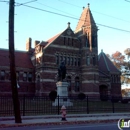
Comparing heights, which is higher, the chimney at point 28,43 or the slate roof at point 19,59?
the chimney at point 28,43

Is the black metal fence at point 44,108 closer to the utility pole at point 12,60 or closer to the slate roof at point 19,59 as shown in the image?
the utility pole at point 12,60

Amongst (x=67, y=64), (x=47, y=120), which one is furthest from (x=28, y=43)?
(x=47, y=120)

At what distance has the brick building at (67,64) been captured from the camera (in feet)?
147

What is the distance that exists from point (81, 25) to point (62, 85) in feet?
88.0

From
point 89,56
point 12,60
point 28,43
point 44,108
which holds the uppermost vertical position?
point 28,43

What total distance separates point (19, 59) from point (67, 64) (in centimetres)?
1046

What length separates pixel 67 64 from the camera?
47062mm

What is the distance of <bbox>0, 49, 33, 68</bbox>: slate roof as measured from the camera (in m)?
46.1

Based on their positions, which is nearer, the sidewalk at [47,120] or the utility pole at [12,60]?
the sidewalk at [47,120]

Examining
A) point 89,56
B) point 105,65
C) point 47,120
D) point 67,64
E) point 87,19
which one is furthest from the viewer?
point 105,65

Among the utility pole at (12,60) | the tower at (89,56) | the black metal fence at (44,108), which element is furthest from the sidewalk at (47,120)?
the tower at (89,56)

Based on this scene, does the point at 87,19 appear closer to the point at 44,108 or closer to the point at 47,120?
the point at 44,108

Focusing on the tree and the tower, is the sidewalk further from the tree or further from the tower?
the tree

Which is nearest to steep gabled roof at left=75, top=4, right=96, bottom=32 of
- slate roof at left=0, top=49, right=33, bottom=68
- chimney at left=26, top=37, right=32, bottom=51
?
chimney at left=26, top=37, right=32, bottom=51
